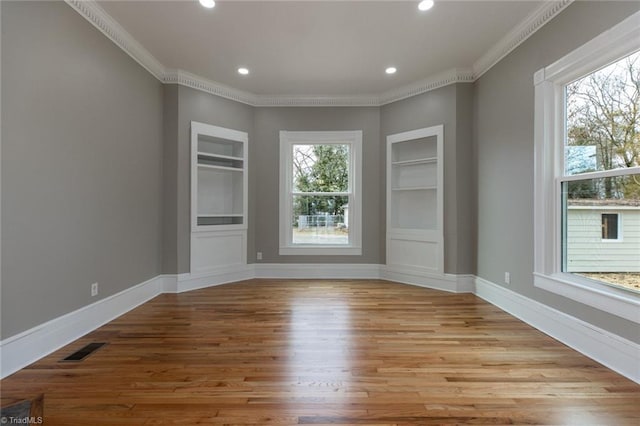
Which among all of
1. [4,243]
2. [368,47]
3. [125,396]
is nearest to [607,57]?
[368,47]

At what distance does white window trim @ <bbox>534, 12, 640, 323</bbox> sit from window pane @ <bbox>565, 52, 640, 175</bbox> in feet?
0.23

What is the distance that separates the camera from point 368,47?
354 cm

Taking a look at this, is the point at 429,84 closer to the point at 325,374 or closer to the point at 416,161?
the point at 416,161

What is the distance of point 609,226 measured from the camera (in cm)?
239

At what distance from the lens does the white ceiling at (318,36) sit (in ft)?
9.45

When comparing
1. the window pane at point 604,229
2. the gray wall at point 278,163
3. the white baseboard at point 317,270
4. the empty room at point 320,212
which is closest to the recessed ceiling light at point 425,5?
the empty room at point 320,212

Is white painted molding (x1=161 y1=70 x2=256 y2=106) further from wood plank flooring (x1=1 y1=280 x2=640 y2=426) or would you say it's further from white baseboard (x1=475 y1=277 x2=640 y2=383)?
white baseboard (x1=475 y1=277 x2=640 y2=383)

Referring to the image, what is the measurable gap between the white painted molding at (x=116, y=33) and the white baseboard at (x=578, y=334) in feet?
15.6

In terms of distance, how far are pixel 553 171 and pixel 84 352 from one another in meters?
4.10

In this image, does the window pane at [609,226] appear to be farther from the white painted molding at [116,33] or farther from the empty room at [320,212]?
the white painted molding at [116,33]

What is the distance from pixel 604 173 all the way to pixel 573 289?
A: 3.00 feet

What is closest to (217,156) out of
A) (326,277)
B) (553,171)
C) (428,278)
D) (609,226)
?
(326,277)

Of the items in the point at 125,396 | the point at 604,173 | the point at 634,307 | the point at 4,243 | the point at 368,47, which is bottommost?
the point at 125,396

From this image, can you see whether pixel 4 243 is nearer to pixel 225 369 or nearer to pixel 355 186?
pixel 225 369
